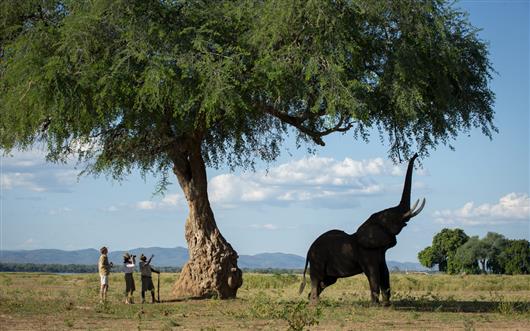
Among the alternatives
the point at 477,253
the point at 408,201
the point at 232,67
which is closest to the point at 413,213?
the point at 408,201

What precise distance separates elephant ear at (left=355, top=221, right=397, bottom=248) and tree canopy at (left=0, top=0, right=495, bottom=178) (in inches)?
119

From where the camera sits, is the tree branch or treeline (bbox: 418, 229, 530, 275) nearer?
the tree branch

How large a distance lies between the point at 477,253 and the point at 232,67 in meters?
84.4

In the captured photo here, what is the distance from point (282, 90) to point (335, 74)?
1.65 m

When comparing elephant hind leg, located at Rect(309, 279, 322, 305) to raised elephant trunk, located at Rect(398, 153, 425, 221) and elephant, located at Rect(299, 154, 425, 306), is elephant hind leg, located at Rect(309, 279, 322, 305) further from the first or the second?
raised elephant trunk, located at Rect(398, 153, 425, 221)

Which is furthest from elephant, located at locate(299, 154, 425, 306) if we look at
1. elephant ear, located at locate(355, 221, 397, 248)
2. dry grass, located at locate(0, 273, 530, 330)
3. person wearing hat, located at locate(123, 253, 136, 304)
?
person wearing hat, located at locate(123, 253, 136, 304)

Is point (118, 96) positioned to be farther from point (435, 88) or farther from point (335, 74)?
point (435, 88)

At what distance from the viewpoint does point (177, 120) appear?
25.6m

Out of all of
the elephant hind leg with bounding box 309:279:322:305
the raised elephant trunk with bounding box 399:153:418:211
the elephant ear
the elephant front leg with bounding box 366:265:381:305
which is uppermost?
the raised elephant trunk with bounding box 399:153:418:211

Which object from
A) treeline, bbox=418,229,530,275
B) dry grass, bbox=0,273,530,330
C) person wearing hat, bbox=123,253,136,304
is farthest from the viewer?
treeline, bbox=418,229,530,275

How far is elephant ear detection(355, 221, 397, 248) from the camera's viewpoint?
78.4ft

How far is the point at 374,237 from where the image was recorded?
24.0 metres

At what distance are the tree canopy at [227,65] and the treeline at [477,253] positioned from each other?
7873cm

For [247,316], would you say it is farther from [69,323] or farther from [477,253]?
[477,253]
